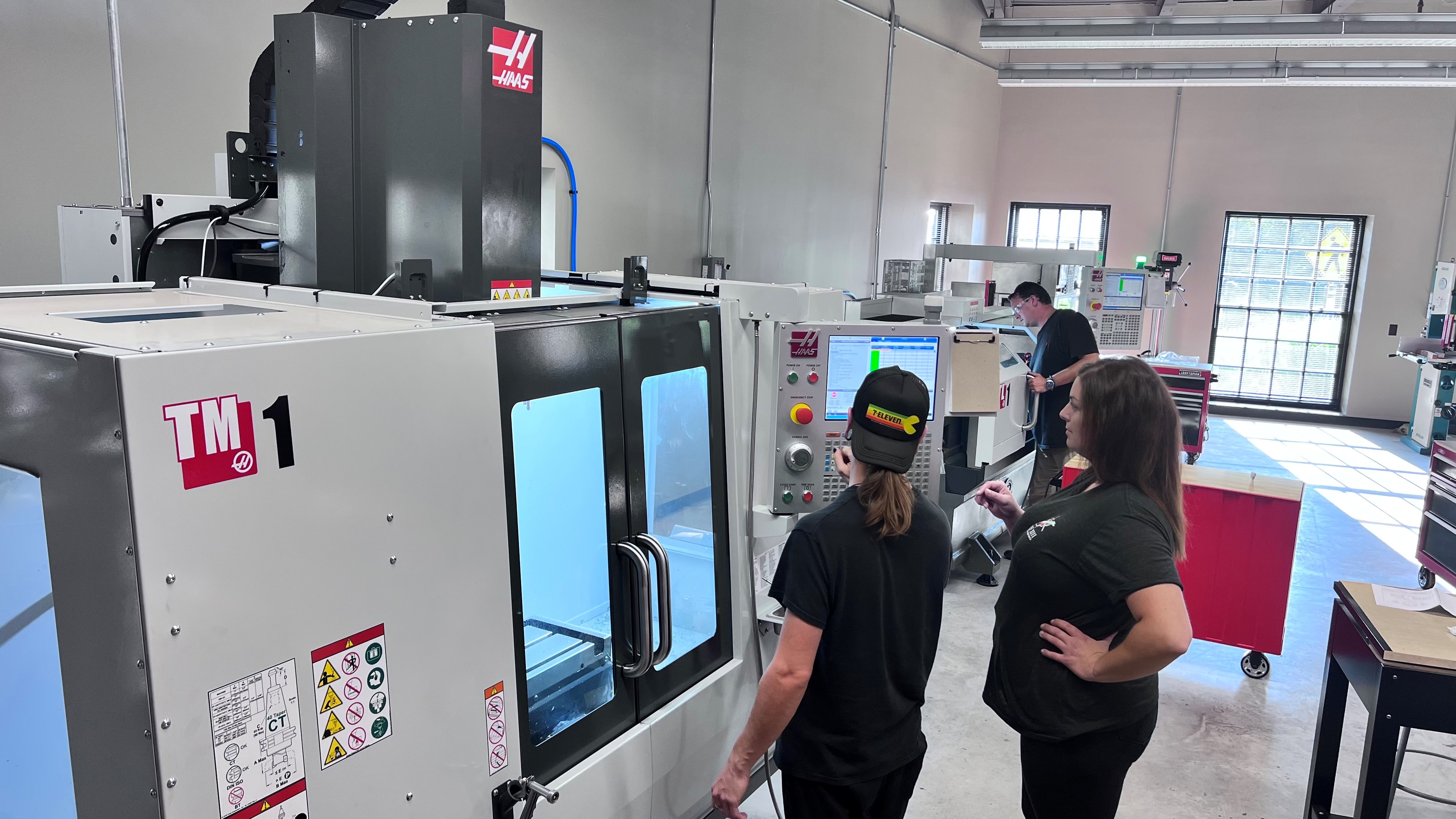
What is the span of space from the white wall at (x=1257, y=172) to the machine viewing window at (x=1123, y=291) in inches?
103

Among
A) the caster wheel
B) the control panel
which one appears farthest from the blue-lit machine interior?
the caster wheel

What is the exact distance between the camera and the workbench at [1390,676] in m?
2.37

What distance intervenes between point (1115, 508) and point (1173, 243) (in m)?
9.61

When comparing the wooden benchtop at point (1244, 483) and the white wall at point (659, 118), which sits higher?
the white wall at point (659, 118)

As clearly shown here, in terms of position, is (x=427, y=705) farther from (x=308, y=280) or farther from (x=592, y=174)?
(x=592, y=174)

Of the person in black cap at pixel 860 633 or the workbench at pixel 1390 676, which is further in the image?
the workbench at pixel 1390 676

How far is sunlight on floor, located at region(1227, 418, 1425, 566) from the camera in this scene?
641cm

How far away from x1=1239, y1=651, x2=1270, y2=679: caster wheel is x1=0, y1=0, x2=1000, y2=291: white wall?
3565 millimetres

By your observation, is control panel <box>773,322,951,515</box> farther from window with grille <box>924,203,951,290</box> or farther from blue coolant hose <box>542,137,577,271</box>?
window with grille <box>924,203,951,290</box>

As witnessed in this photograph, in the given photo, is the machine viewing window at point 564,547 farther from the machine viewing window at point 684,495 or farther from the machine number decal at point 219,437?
the machine number decal at point 219,437

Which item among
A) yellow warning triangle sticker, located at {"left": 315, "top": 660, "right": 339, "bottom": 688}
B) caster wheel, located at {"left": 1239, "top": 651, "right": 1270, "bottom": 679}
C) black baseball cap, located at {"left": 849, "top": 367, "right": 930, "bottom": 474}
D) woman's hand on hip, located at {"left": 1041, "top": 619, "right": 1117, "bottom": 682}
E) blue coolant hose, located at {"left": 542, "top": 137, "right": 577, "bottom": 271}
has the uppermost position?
blue coolant hose, located at {"left": 542, "top": 137, "right": 577, "bottom": 271}

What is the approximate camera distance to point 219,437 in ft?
3.47

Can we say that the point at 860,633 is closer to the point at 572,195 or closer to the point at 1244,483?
the point at 1244,483

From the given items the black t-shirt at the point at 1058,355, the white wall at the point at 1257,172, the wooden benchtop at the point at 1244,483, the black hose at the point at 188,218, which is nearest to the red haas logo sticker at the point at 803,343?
the black hose at the point at 188,218
